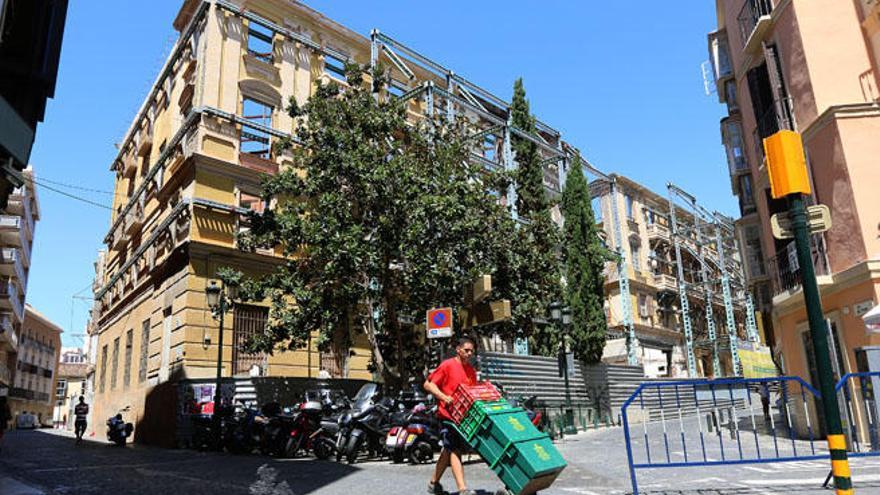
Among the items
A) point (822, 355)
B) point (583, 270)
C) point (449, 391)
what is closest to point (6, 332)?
point (583, 270)

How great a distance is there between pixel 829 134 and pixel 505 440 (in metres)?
11.5

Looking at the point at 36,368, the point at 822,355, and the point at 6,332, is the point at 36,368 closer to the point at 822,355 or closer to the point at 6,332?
the point at 6,332

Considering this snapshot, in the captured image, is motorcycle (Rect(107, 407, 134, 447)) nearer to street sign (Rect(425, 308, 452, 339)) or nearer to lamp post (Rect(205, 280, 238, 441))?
lamp post (Rect(205, 280, 238, 441))

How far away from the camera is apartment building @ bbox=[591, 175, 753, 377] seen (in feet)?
132

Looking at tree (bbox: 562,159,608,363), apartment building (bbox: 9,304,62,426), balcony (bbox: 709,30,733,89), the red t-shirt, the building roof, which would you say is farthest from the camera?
the building roof

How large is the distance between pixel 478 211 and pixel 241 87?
451 inches

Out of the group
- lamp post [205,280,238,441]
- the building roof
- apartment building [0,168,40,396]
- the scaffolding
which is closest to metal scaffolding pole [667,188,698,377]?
the scaffolding

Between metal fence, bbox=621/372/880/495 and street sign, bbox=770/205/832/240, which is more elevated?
street sign, bbox=770/205/832/240

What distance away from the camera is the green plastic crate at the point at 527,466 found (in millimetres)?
5805

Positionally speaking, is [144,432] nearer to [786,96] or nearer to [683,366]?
[786,96]

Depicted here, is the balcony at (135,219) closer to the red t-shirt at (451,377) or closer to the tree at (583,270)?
the tree at (583,270)

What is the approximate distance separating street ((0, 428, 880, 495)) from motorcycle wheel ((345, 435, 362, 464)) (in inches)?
9.6

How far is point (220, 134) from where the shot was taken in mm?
21438

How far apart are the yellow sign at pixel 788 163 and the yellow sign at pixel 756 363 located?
835 inches
